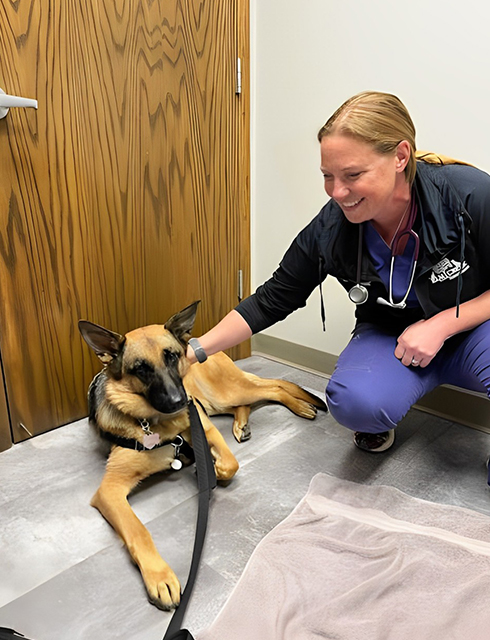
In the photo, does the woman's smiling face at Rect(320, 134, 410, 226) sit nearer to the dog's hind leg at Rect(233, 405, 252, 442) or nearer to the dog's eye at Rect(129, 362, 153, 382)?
the dog's eye at Rect(129, 362, 153, 382)

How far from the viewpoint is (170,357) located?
150cm

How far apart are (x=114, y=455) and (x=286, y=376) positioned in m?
1.09

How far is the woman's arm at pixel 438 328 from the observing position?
1.46 meters

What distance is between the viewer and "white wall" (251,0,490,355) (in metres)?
1.73

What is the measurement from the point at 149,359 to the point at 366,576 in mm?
821

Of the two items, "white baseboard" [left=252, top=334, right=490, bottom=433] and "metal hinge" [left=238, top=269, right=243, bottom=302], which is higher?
"metal hinge" [left=238, top=269, right=243, bottom=302]

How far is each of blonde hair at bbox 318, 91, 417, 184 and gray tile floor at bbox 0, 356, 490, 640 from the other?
3.42ft

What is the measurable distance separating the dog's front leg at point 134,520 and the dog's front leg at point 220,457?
0.61 feet

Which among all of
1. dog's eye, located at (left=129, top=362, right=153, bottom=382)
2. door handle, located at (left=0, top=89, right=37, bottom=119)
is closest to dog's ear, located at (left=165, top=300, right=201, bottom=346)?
dog's eye, located at (left=129, top=362, right=153, bottom=382)

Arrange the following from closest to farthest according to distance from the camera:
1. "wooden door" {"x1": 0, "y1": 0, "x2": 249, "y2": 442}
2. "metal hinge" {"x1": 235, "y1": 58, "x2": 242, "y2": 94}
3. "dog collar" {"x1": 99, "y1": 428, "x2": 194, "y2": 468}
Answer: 1. "dog collar" {"x1": 99, "y1": 428, "x2": 194, "y2": 468}
2. "wooden door" {"x1": 0, "y1": 0, "x2": 249, "y2": 442}
3. "metal hinge" {"x1": 235, "y1": 58, "x2": 242, "y2": 94}

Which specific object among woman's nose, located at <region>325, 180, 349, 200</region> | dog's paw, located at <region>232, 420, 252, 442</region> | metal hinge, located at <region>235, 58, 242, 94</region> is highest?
metal hinge, located at <region>235, 58, 242, 94</region>

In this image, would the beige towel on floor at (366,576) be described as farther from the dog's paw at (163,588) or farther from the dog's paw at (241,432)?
the dog's paw at (241,432)

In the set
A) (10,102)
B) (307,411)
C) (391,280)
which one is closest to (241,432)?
(307,411)

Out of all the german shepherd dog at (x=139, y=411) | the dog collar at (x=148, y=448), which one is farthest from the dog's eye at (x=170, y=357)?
the dog collar at (x=148, y=448)
